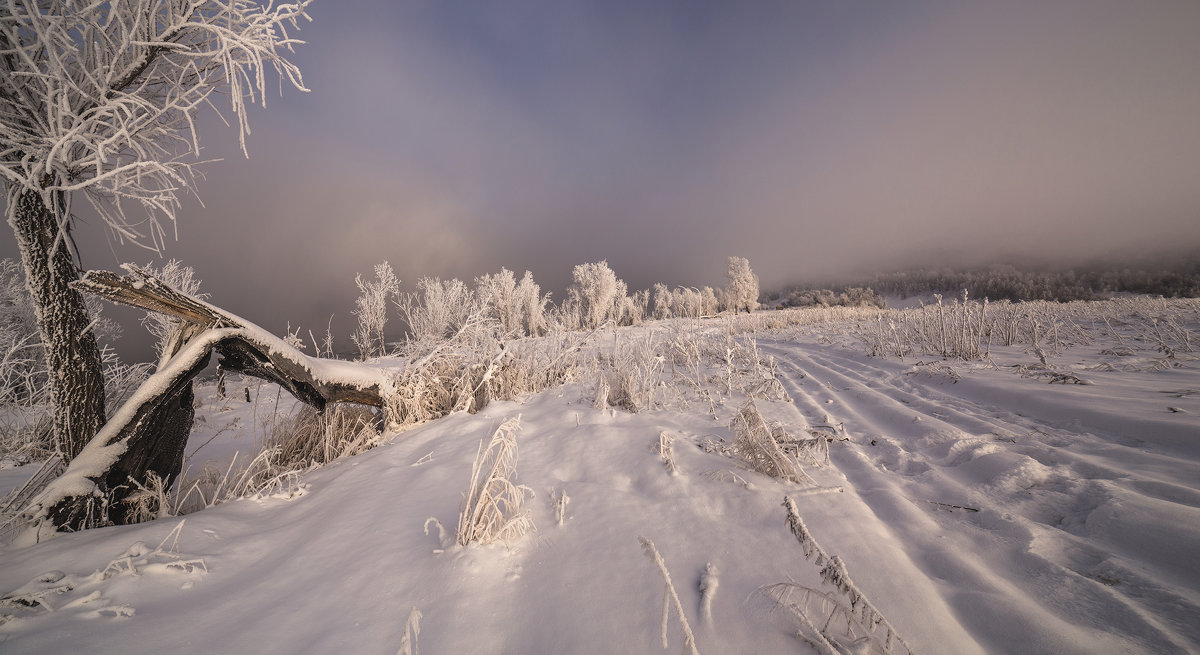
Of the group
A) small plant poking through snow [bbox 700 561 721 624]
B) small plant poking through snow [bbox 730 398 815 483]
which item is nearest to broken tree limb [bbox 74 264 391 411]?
small plant poking through snow [bbox 700 561 721 624]

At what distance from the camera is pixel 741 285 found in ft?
136

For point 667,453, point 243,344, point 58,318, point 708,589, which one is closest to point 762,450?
point 667,453

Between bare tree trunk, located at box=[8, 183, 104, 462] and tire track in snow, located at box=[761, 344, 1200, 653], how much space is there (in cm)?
405

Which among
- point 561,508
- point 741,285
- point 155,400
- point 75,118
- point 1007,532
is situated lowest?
point 1007,532

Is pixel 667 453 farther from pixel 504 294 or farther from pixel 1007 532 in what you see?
pixel 504 294

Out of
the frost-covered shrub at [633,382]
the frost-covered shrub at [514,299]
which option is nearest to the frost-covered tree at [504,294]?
the frost-covered shrub at [514,299]

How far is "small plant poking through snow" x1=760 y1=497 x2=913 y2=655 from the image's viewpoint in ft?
3.19

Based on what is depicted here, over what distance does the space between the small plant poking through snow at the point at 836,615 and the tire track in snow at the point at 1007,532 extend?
358mm

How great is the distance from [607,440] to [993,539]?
1875 mm

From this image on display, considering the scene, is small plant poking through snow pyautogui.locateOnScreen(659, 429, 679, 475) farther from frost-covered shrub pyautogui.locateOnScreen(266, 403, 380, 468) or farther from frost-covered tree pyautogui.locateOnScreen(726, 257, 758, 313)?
frost-covered tree pyautogui.locateOnScreen(726, 257, 758, 313)

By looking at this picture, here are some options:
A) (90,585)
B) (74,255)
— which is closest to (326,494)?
(90,585)

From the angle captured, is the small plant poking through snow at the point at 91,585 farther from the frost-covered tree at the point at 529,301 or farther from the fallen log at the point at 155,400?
the frost-covered tree at the point at 529,301

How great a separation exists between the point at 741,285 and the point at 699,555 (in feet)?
141

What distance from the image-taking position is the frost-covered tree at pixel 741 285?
41250 millimetres
